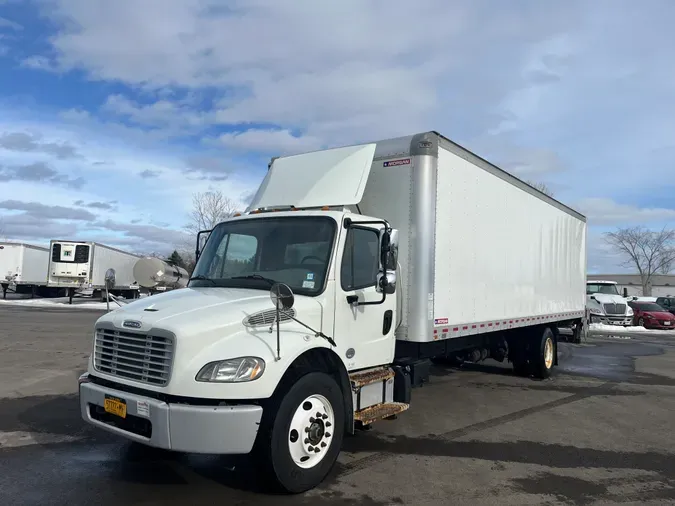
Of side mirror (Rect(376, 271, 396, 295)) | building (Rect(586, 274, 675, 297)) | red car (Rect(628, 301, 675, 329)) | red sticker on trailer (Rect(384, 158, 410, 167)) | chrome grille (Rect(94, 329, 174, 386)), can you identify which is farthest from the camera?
building (Rect(586, 274, 675, 297))

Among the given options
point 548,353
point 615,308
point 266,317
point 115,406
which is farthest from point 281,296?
point 615,308

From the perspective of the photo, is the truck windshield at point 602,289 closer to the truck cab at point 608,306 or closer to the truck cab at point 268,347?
the truck cab at point 608,306

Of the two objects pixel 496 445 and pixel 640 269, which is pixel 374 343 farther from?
pixel 640 269

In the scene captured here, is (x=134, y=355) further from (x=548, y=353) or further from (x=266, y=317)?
(x=548, y=353)

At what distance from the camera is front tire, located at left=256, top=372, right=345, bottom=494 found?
14.0ft

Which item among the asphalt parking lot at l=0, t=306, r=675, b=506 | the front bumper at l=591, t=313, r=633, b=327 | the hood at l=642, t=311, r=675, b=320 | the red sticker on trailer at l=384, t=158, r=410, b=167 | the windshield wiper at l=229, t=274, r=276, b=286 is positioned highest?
the red sticker on trailer at l=384, t=158, r=410, b=167

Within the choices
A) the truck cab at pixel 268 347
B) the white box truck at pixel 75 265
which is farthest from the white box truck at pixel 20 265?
the truck cab at pixel 268 347

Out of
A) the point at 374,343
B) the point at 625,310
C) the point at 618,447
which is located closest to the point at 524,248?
the point at 618,447

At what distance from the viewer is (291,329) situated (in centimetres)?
466

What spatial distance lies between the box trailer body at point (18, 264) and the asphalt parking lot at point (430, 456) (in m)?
30.7

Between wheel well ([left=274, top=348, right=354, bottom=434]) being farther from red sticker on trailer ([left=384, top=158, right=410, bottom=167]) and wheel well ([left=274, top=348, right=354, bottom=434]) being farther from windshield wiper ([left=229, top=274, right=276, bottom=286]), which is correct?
red sticker on trailer ([left=384, top=158, right=410, bottom=167])

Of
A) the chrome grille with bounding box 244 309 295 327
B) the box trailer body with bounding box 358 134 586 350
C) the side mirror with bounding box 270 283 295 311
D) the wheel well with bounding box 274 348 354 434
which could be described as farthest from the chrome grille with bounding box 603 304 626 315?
the side mirror with bounding box 270 283 295 311

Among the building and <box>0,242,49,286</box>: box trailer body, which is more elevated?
the building

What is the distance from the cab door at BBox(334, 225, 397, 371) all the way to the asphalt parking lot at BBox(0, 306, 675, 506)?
1112mm
